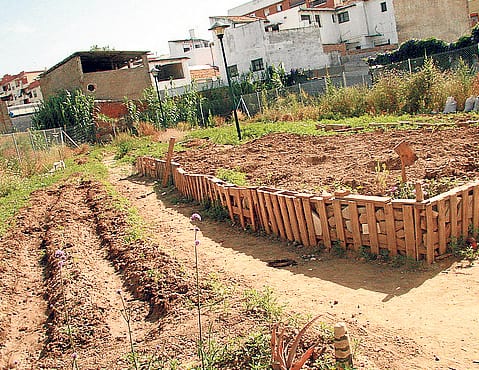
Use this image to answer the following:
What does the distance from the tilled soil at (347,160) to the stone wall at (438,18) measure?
111 ft

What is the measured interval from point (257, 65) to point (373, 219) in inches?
1424

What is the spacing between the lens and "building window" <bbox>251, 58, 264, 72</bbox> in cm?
4005

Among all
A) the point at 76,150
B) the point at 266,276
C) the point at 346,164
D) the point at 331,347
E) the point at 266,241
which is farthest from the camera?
the point at 76,150

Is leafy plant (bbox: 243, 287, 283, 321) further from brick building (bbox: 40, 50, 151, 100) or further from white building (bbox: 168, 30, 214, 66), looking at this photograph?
white building (bbox: 168, 30, 214, 66)

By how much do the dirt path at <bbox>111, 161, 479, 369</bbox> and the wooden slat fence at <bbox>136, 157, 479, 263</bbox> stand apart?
0.84ft

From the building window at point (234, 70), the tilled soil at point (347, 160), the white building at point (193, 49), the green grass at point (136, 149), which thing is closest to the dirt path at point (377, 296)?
the tilled soil at point (347, 160)

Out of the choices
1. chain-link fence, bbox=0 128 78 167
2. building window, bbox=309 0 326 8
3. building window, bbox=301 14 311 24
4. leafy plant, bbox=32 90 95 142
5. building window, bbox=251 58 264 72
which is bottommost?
chain-link fence, bbox=0 128 78 167

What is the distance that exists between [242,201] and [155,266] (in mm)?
2337

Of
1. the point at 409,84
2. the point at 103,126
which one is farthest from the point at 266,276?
the point at 103,126

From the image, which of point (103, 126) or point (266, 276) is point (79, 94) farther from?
point (266, 276)

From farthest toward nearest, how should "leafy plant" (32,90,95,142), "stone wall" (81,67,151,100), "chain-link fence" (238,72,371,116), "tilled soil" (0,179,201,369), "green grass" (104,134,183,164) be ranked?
"stone wall" (81,67,151,100) < "leafy plant" (32,90,95,142) < "chain-link fence" (238,72,371,116) < "green grass" (104,134,183,164) < "tilled soil" (0,179,201,369)

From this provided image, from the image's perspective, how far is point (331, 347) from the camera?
366 centimetres

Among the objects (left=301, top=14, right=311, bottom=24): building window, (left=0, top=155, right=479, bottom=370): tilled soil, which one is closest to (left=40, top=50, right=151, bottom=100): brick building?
(left=301, top=14, right=311, bottom=24): building window

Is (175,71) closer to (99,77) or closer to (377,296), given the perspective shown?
(99,77)
